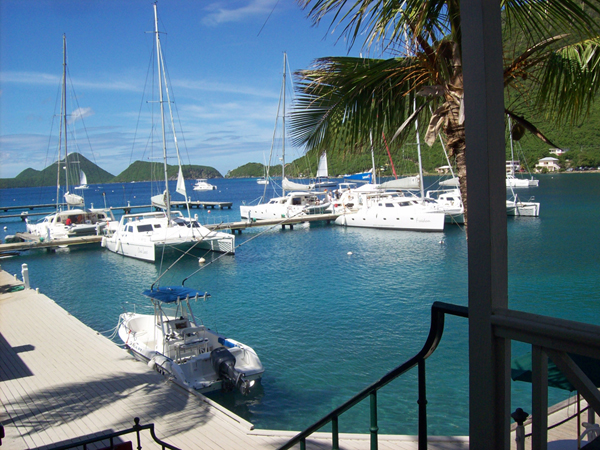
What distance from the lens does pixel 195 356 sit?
10172 millimetres

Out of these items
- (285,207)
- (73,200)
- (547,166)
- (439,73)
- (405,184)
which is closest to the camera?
(439,73)

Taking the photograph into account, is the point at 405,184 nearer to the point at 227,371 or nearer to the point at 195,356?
the point at 195,356

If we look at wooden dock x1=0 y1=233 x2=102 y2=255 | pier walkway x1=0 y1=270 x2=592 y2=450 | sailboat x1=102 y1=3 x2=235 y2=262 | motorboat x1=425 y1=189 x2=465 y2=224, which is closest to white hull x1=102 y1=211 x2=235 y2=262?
sailboat x1=102 y1=3 x2=235 y2=262

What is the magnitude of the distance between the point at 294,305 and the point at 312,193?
27.5 metres

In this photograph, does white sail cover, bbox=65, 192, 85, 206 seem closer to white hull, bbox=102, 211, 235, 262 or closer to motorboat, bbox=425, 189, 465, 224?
white hull, bbox=102, 211, 235, 262

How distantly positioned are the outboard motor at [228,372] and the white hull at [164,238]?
15.8 metres

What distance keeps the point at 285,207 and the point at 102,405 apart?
1334 inches

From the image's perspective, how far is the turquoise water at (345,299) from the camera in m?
9.92

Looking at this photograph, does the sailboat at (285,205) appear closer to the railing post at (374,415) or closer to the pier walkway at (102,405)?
the pier walkway at (102,405)

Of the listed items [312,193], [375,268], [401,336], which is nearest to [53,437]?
[401,336]

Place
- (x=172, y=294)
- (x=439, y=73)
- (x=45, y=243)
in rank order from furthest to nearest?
(x=45, y=243)
(x=172, y=294)
(x=439, y=73)

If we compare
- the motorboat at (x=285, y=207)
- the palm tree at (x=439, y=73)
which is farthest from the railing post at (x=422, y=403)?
the motorboat at (x=285, y=207)

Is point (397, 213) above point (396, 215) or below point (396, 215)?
above

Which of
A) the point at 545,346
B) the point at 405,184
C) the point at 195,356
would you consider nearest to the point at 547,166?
the point at 405,184
